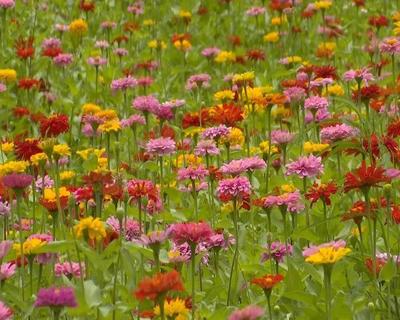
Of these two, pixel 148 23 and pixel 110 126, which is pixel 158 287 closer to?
pixel 110 126

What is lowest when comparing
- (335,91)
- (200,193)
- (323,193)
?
(200,193)

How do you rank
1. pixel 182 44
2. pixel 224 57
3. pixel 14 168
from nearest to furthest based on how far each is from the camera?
pixel 14 168 < pixel 224 57 < pixel 182 44

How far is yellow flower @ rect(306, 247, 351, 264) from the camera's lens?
150 centimetres

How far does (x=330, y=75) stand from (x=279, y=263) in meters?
1.28

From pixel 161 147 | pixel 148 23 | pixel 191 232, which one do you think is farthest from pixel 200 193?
pixel 148 23

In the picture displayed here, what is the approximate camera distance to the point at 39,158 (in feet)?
7.35

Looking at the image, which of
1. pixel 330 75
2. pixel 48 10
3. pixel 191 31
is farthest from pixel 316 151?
pixel 48 10

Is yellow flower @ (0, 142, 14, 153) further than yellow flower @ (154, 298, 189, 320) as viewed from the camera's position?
Yes

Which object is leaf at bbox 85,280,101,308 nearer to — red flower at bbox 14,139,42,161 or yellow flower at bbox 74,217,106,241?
yellow flower at bbox 74,217,106,241

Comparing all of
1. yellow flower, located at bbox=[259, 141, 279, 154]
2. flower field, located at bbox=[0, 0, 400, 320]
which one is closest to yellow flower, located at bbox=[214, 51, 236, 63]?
flower field, located at bbox=[0, 0, 400, 320]

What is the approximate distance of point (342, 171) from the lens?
10.1ft

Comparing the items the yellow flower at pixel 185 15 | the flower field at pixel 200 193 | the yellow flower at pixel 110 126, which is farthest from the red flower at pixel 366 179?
the yellow flower at pixel 185 15

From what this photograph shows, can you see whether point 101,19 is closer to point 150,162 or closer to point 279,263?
point 150,162

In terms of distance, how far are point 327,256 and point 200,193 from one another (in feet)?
4.70
